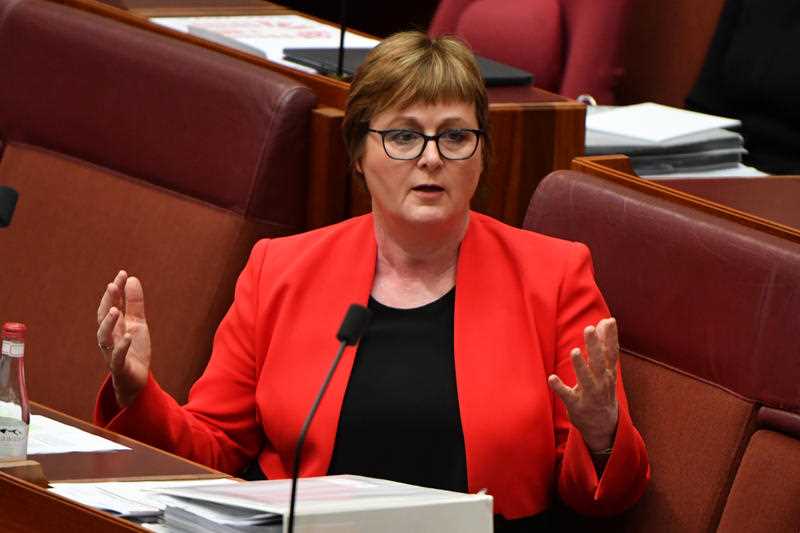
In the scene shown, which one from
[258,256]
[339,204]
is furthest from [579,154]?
[258,256]

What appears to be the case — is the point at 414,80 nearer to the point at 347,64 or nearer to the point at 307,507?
the point at 347,64

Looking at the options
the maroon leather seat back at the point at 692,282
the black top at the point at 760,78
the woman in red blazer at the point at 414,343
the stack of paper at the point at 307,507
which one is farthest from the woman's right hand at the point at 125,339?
the black top at the point at 760,78

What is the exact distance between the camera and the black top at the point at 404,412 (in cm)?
180

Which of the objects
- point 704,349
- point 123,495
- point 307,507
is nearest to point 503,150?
point 704,349

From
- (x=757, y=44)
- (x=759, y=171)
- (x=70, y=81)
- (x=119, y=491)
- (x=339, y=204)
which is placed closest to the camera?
(x=119, y=491)

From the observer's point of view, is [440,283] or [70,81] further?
[70,81]

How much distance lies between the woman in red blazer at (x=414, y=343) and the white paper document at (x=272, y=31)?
0.58 m

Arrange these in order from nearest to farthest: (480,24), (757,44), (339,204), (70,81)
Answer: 1. (339,204)
2. (70,81)
3. (757,44)
4. (480,24)

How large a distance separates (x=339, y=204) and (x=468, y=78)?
429 mm

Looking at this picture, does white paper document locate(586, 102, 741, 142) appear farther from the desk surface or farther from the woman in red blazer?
the desk surface

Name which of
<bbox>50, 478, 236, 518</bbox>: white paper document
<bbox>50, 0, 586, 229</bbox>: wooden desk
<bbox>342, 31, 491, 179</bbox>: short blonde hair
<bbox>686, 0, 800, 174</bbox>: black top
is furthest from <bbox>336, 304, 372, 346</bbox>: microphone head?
<bbox>686, 0, 800, 174</bbox>: black top

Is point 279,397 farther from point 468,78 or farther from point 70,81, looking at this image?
point 70,81

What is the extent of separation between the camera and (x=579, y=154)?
2285 millimetres

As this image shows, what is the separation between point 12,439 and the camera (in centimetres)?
150
